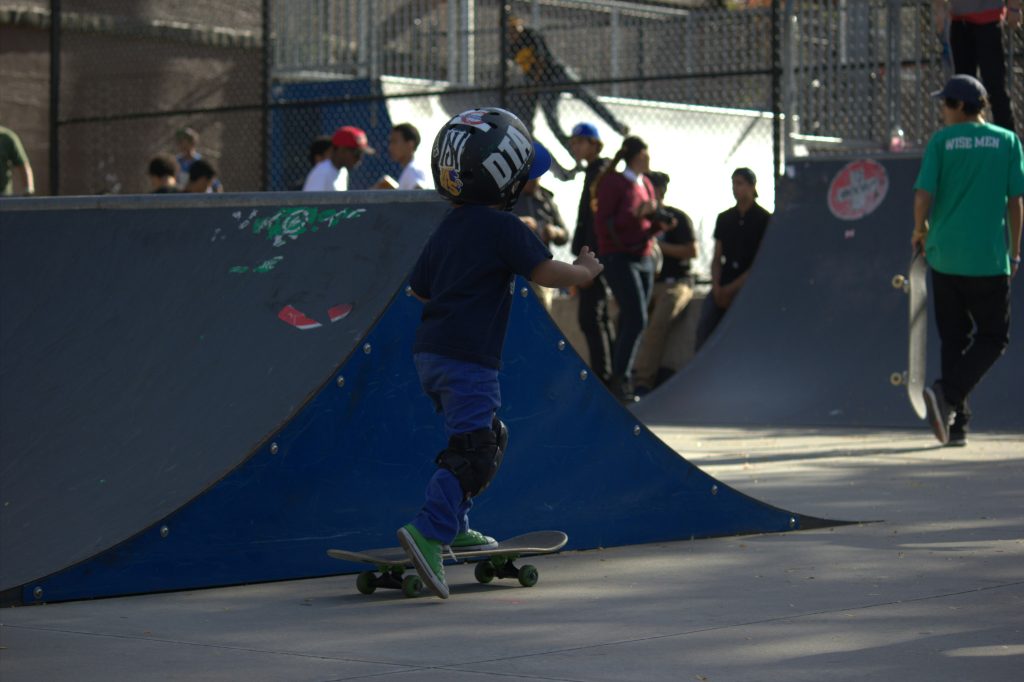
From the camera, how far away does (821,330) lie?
10961 mm

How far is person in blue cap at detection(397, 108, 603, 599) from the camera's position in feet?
15.9

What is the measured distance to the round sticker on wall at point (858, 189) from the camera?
11.0m

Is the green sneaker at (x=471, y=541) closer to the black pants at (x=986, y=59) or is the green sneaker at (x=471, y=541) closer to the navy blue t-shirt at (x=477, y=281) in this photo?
the navy blue t-shirt at (x=477, y=281)

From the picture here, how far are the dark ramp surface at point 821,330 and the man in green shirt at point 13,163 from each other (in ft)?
15.5

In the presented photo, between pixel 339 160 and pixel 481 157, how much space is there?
6.76 meters

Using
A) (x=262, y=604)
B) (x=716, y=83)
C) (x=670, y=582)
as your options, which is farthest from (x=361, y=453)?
(x=716, y=83)

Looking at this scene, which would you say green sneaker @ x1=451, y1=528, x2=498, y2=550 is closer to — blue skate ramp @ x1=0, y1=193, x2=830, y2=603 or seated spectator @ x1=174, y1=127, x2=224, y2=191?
blue skate ramp @ x1=0, y1=193, x2=830, y2=603

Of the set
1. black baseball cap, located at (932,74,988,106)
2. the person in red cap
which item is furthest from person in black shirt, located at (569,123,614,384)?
black baseball cap, located at (932,74,988,106)

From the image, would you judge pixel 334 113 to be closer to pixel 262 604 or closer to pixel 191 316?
pixel 191 316

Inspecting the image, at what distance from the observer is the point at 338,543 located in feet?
17.4

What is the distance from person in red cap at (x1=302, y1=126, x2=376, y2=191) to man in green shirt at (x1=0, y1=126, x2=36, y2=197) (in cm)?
208

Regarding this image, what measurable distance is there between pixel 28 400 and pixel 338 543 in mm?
1267

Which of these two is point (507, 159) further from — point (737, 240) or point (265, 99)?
point (265, 99)

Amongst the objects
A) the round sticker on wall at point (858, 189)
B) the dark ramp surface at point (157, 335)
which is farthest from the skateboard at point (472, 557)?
the round sticker on wall at point (858, 189)
